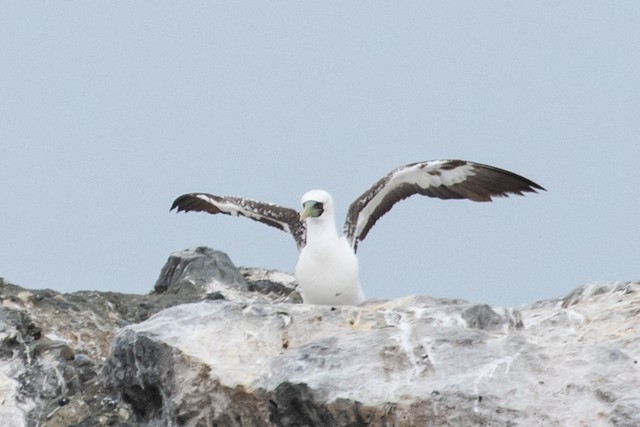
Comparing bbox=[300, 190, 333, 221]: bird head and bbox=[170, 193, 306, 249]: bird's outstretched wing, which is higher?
bbox=[170, 193, 306, 249]: bird's outstretched wing

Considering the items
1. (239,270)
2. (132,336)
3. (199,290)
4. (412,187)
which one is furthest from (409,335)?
(239,270)

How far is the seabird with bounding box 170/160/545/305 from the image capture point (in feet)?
44.2

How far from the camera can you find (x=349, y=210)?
14.7 m

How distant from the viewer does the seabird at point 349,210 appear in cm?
1348

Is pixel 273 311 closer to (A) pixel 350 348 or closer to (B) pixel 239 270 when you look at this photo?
(A) pixel 350 348

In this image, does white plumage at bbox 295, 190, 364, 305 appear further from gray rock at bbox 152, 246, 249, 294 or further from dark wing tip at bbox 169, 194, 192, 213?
gray rock at bbox 152, 246, 249, 294

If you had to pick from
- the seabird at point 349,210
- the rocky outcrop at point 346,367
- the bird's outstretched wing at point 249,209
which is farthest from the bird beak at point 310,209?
the rocky outcrop at point 346,367

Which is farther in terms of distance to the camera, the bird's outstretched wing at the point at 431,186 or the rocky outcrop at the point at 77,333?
the bird's outstretched wing at the point at 431,186

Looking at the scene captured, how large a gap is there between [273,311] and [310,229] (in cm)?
259

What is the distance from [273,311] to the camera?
11250mm

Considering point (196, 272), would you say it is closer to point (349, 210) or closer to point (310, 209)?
point (349, 210)

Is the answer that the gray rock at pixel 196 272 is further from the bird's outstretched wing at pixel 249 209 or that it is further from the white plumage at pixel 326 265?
the white plumage at pixel 326 265

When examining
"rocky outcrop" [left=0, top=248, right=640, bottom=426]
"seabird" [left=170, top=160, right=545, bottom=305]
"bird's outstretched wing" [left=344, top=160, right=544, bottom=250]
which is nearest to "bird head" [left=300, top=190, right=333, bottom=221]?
"seabird" [left=170, top=160, right=545, bottom=305]

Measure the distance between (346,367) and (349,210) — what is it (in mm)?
4455
